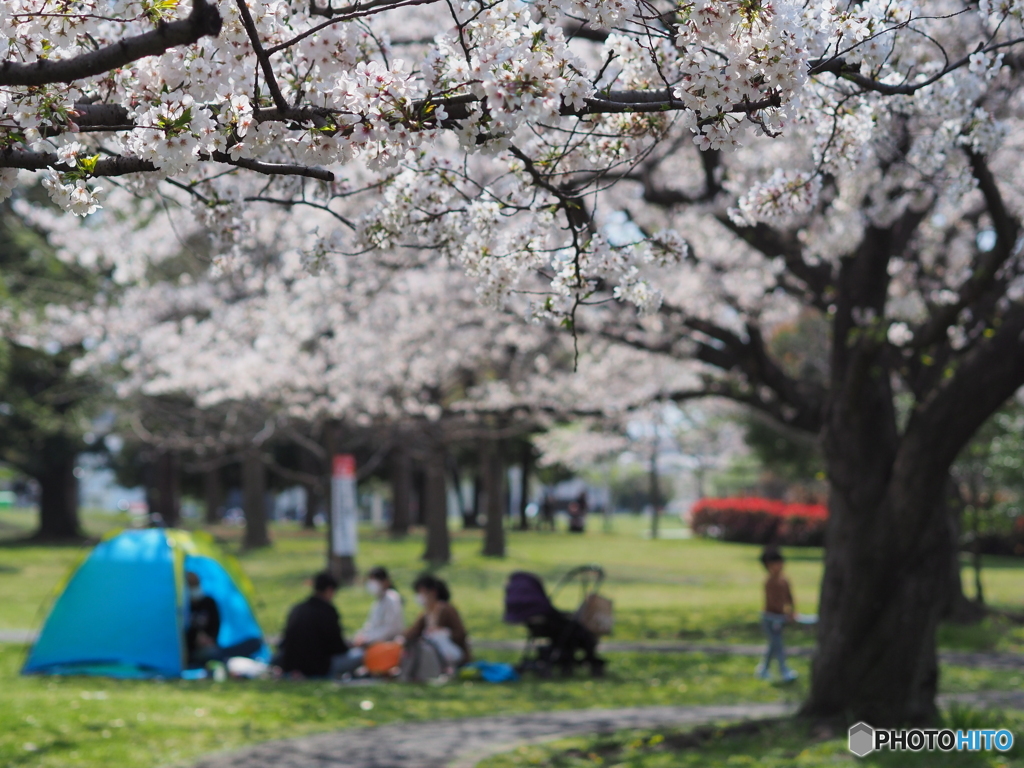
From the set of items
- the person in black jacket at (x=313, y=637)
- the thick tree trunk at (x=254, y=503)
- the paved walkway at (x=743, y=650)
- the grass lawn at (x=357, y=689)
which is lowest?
the paved walkway at (x=743, y=650)

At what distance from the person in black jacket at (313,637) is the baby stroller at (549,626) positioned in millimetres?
1757

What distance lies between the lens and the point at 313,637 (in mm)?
10422

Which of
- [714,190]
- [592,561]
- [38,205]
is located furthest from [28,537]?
[714,190]

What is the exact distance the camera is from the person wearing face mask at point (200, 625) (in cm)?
1091

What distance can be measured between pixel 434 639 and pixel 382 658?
542 millimetres

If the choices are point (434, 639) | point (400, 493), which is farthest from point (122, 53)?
point (400, 493)

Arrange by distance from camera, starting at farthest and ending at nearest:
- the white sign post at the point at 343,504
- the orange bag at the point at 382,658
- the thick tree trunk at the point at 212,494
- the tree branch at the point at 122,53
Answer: the thick tree trunk at the point at 212,494
the white sign post at the point at 343,504
the orange bag at the point at 382,658
the tree branch at the point at 122,53

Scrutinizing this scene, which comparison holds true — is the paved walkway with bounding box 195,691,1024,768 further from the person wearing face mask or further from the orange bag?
the person wearing face mask

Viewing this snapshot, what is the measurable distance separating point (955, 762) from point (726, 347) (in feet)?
19.4

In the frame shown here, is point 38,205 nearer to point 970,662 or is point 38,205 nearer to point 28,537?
point 28,537

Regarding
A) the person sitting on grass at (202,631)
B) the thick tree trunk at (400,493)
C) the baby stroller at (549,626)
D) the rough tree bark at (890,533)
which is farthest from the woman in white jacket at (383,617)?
the thick tree trunk at (400,493)

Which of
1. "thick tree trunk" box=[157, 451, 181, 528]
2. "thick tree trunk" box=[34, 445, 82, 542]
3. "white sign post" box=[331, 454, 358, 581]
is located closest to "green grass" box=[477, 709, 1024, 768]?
"white sign post" box=[331, 454, 358, 581]

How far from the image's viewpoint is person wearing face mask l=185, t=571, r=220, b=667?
429 inches

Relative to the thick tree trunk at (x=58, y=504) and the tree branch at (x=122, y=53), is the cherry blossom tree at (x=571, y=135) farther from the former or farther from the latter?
the thick tree trunk at (x=58, y=504)
